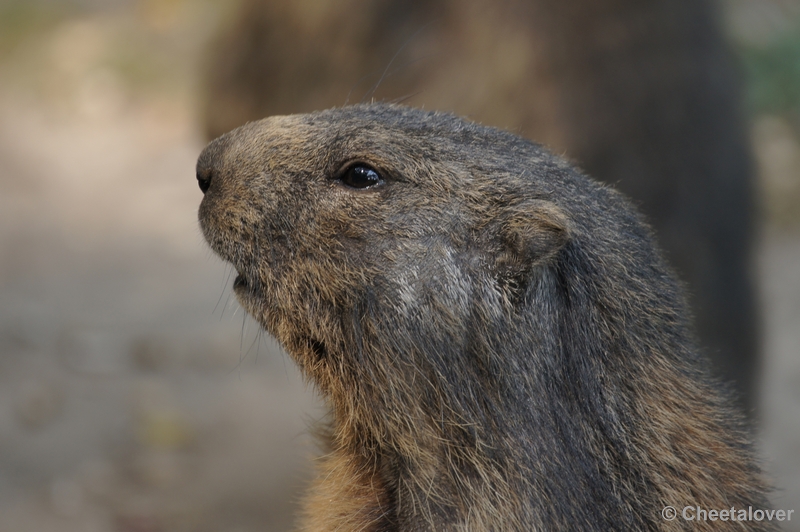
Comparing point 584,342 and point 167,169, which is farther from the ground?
point 167,169

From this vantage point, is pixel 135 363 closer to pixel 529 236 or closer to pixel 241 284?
pixel 241 284

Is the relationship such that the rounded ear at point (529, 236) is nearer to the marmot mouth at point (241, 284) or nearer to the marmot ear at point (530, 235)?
the marmot ear at point (530, 235)

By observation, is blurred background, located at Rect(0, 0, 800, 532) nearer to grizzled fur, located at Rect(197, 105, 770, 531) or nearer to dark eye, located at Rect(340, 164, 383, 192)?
grizzled fur, located at Rect(197, 105, 770, 531)

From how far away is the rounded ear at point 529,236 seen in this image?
2.89m

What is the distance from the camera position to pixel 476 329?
293 cm

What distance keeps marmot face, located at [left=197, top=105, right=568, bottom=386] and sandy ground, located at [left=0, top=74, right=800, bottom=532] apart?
7.15ft

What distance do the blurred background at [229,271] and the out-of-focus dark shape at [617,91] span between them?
0.02 metres

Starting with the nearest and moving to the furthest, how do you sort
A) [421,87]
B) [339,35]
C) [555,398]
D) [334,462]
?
[555,398]
[334,462]
[421,87]
[339,35]

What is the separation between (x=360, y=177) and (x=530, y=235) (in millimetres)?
687

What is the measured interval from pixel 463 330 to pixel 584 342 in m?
0.44

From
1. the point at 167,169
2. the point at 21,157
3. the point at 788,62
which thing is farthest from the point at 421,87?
the point at 788,62

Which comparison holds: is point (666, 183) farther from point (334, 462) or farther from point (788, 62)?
point (788, 62)

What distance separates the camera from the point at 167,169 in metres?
14.0

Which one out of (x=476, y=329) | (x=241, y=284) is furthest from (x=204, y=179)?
(x=476, y=329)
